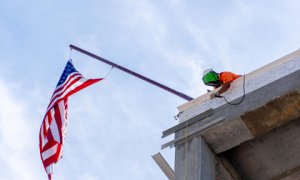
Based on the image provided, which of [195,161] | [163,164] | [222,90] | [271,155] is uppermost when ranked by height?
[222,90]

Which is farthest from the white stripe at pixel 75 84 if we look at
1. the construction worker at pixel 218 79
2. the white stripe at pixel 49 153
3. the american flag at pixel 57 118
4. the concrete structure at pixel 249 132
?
the concrete structure at pixel 249 132

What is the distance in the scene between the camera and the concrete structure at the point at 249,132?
30.9 feet

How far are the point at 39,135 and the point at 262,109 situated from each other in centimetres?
595

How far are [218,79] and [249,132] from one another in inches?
69.0

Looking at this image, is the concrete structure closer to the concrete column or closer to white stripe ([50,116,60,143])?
the concrete column

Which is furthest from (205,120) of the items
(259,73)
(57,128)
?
(57,128)

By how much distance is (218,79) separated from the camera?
11141mm

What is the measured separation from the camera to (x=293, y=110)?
9438 mm

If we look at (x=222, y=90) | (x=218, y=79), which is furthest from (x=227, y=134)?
(x=218, y=79)

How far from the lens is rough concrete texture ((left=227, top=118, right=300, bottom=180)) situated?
386 inches

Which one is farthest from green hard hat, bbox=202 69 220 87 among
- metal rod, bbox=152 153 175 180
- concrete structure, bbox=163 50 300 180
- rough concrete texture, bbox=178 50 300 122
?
metal rod, bbox=152 153 175 180

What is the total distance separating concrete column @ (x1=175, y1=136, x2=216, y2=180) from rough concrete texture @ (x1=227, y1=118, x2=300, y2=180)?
0.58 metres

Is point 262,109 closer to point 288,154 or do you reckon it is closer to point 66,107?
point 288,154

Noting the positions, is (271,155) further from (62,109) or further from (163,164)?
(62,109)
